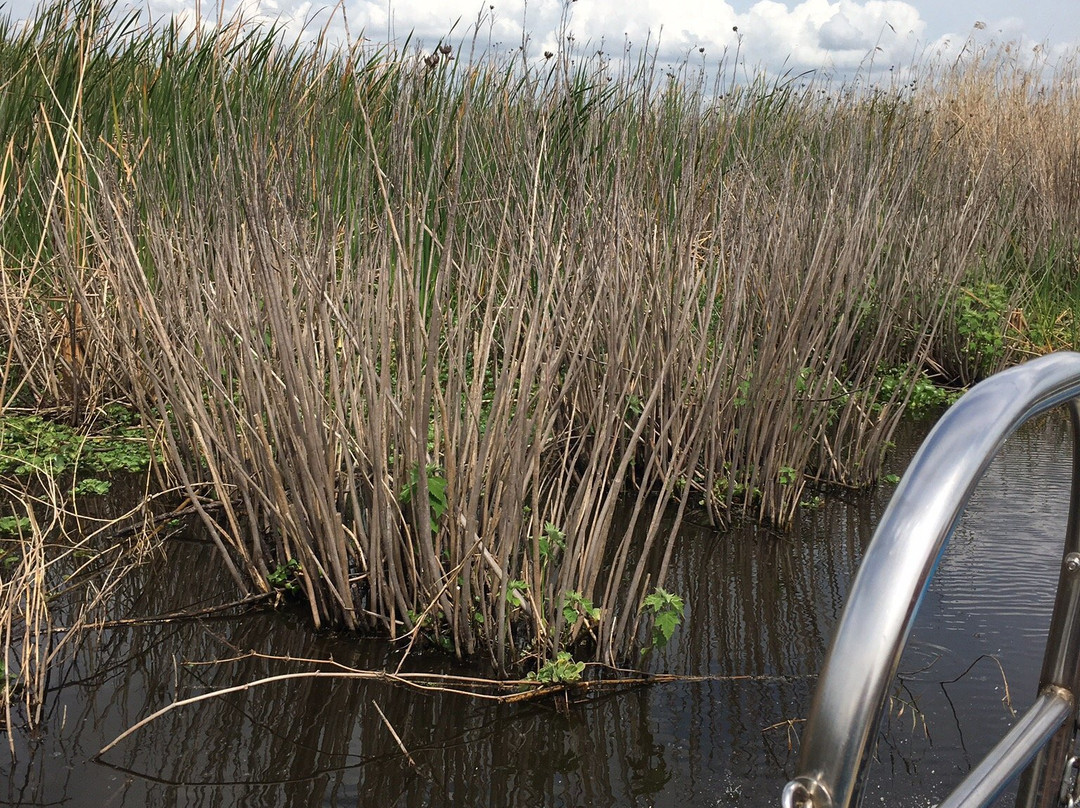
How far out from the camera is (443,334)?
451cm

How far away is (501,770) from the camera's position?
2492mm

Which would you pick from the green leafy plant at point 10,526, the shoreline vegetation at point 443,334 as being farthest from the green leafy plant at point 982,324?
the green leafy plant at point 10,526

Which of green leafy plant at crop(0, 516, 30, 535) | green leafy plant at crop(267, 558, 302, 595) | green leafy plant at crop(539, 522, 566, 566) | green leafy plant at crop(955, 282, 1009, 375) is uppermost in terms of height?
green leafy plant at crop(955, 282, 1009, 375)

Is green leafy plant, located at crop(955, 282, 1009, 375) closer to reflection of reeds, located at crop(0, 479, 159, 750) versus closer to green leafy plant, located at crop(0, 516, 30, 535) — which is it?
reflection of reeds, located at crop(0, 479, 159, 750)

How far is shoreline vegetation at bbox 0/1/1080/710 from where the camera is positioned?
106 inches

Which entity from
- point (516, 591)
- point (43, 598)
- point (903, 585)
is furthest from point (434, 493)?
point (903, 585)

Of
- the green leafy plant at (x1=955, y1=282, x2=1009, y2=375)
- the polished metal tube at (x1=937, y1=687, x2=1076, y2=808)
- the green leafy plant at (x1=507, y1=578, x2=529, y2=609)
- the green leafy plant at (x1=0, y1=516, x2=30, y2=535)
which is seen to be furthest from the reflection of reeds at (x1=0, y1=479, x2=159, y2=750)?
the green leafy plant at (x1=955, y1=282, x2=1009, y2=375)

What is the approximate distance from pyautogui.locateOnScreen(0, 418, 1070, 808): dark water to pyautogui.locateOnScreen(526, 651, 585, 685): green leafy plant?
8cm

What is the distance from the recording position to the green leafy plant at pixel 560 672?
272 centimetres

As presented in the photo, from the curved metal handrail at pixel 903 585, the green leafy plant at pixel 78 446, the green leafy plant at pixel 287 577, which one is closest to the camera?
the curved metal handrail at pixel 903 585

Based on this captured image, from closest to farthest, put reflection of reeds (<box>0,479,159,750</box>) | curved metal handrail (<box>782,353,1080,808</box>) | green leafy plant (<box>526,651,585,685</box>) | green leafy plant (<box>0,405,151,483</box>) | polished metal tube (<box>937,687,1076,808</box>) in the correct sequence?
curved metal handrail (<box>782,353,1080,808</box>)
polished metal tube (<box>937,687,1076,808</box>)
reflection of reeds (<box>0,479,159,750</box>)
green leafy plant (<box>526,651,585,685</box>)
green leafy plant (<box>0,405,151,483</box>)

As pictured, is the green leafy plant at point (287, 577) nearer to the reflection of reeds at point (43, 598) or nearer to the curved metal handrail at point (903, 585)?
the reflection of reeds at point (43, 598)

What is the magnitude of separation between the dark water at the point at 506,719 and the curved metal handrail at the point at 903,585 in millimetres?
1566

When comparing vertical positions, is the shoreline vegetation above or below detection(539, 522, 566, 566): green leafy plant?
above
